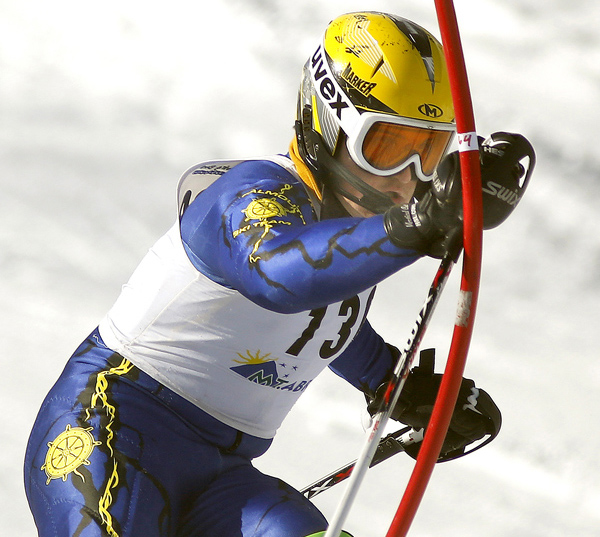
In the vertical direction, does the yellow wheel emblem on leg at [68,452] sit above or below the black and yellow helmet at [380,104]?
below

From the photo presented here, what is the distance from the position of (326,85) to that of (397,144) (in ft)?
0.68

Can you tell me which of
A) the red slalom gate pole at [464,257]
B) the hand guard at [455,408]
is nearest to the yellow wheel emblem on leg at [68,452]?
the red slalom gate pole at [464,257]

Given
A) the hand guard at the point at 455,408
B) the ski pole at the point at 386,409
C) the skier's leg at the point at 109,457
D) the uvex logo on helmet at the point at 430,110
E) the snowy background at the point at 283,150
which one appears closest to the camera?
the ski pole at the point at 386,409

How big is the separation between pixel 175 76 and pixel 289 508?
11.7ft

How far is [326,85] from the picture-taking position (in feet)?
6.86

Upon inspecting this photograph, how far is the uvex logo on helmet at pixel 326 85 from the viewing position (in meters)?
2.04

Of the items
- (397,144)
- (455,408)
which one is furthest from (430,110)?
(455,408)

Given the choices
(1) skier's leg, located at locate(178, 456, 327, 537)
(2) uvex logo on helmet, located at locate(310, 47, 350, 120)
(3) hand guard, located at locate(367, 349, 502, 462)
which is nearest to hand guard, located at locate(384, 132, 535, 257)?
(2) uvex logo on helmet, located at locate(310, 47, 350, 120)

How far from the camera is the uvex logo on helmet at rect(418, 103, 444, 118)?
6.48 ft

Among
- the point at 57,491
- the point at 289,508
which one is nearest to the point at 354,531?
the point at 289,508

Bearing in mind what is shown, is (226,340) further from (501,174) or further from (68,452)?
(501,174)

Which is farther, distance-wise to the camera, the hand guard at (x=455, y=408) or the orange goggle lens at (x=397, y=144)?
the hand guard at (x=455, y=408)

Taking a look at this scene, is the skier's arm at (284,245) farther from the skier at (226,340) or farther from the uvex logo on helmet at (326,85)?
the uvex logo on helmet at (326,85)

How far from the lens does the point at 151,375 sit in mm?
2094
